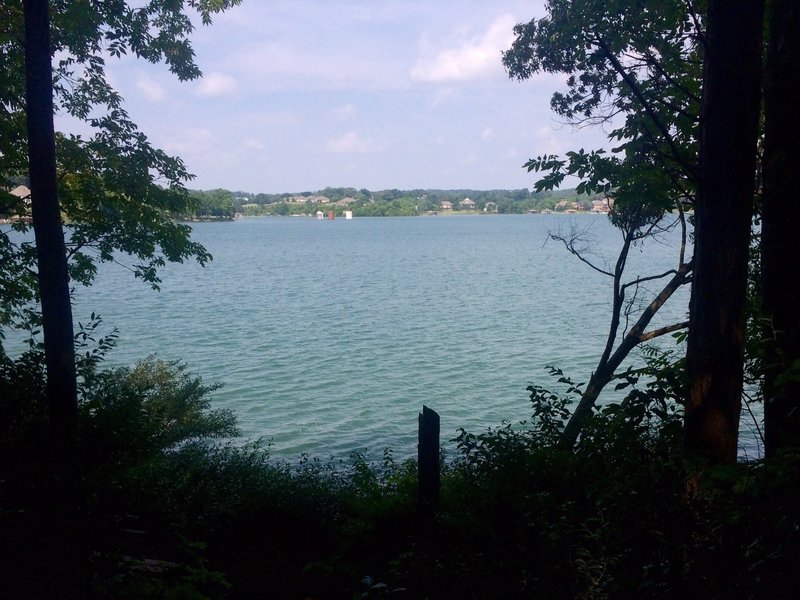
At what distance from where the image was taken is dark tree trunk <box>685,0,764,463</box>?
4.43 m

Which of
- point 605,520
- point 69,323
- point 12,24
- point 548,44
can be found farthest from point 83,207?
point 605,520

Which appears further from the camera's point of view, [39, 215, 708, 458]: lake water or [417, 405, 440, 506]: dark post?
[39, 215, 708, 458]: lake water

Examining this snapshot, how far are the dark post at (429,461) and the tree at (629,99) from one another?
1.38 meters

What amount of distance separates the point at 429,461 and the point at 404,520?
0.67 metres

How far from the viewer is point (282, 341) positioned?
28109mm

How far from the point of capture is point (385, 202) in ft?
445

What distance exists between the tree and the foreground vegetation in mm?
1168

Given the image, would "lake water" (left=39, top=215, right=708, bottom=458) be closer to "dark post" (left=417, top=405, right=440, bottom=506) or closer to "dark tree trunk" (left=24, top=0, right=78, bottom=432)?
"dark post" (left=417, top=405, right=440, bottom=506)

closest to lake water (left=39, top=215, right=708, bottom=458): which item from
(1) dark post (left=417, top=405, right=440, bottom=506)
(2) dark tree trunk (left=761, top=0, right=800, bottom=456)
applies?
(1) dark post (left=417, top=405, right=440, bottom=506)

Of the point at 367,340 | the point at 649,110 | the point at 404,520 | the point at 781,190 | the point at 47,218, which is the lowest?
the point at 367,340

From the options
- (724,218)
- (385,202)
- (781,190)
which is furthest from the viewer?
(385,202)

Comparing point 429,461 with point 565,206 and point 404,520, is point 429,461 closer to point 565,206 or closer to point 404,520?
point 404,520

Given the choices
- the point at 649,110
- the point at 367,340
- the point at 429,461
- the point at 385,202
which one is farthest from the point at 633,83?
the point at 385,202

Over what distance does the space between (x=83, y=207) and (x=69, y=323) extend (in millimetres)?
4139
